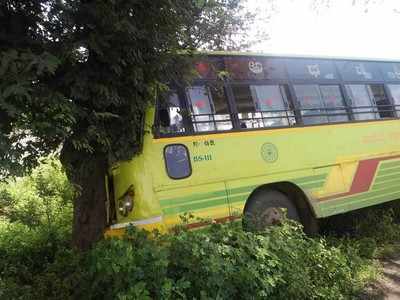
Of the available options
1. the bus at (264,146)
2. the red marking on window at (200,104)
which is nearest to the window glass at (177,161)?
the bus at (264,146)

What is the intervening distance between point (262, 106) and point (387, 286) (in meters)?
2.80

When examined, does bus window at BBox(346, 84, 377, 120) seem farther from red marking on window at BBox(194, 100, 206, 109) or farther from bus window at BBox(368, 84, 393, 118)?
red marking on window at BBox(194, 100, 206, 109)

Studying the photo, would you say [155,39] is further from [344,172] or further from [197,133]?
[344,172]

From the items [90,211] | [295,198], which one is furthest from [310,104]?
[90,211]

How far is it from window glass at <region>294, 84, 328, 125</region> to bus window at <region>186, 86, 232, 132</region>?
4.82 ft

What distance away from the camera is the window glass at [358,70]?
7.78 metres

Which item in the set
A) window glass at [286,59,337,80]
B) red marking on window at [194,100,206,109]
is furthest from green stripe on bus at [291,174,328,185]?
red marking on window at [194,100,206,109]

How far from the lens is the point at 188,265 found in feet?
12.5

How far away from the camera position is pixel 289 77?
6.90m

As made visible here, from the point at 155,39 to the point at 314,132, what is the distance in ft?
11.0

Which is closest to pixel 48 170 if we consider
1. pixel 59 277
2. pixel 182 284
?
pixel 59 277

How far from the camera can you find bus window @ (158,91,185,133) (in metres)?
5.34

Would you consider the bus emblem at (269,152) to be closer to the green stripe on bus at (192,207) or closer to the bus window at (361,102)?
the green stripe on bus at (192,207)

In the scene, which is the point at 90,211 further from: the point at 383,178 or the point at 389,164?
the point at 389,164
